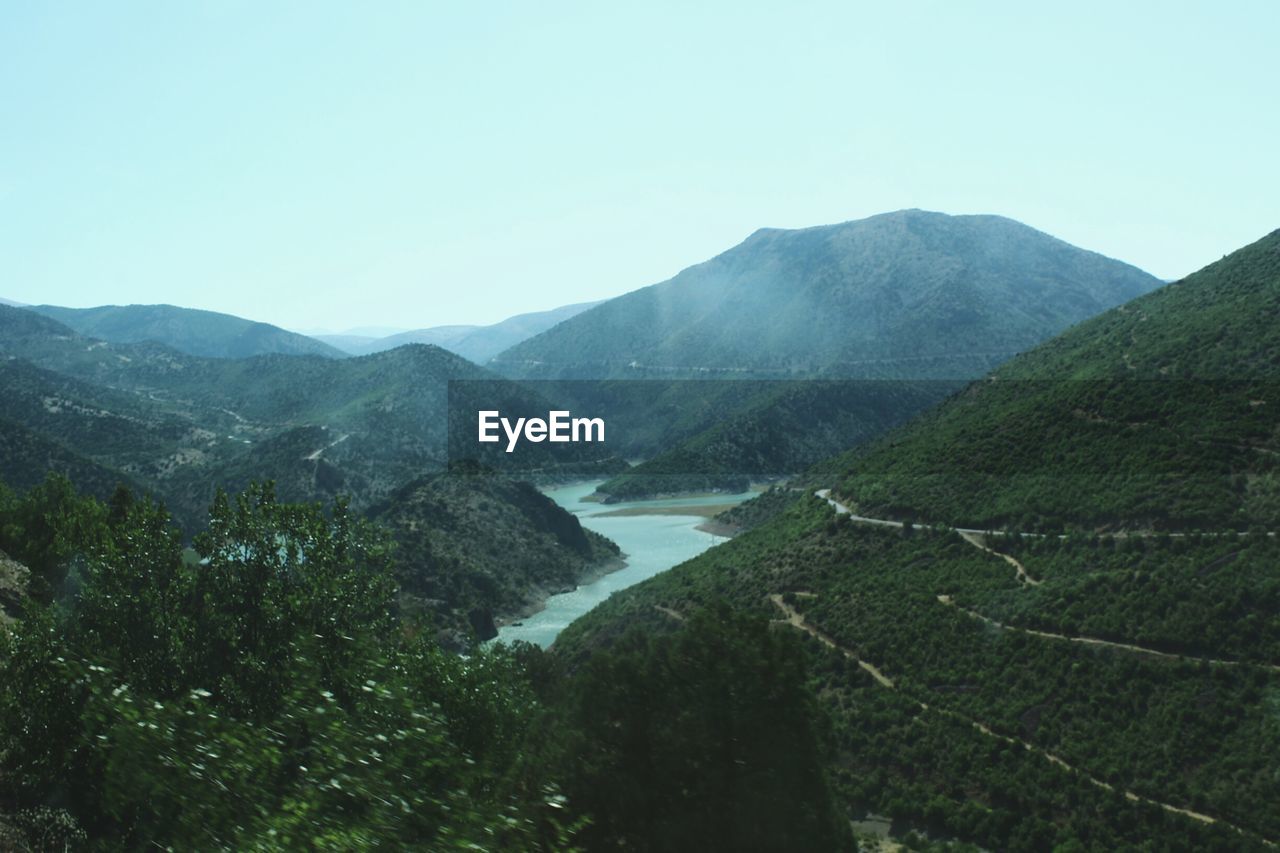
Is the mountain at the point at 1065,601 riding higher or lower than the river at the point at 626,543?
higher

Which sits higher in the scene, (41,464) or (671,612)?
(41,464)

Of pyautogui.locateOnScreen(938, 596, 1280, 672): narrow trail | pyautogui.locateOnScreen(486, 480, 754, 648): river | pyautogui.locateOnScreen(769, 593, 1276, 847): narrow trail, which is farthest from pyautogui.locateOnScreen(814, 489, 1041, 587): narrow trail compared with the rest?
pyautogui.locateOnScreen(486, 480, 754, 648): river

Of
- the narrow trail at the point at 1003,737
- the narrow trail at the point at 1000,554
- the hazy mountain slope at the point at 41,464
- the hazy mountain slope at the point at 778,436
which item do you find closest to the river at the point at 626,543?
the hazy mountain slope at the point at 778,436

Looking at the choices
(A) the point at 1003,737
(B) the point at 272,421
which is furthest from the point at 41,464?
(A) the point at 1003,737

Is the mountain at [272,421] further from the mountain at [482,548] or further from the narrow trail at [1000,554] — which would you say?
the narrow trail at [1000,554]

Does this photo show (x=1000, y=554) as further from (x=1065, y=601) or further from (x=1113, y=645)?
(x=1113, y=645)

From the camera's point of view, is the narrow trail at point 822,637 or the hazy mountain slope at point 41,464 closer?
the narrow trail at point 822,637
